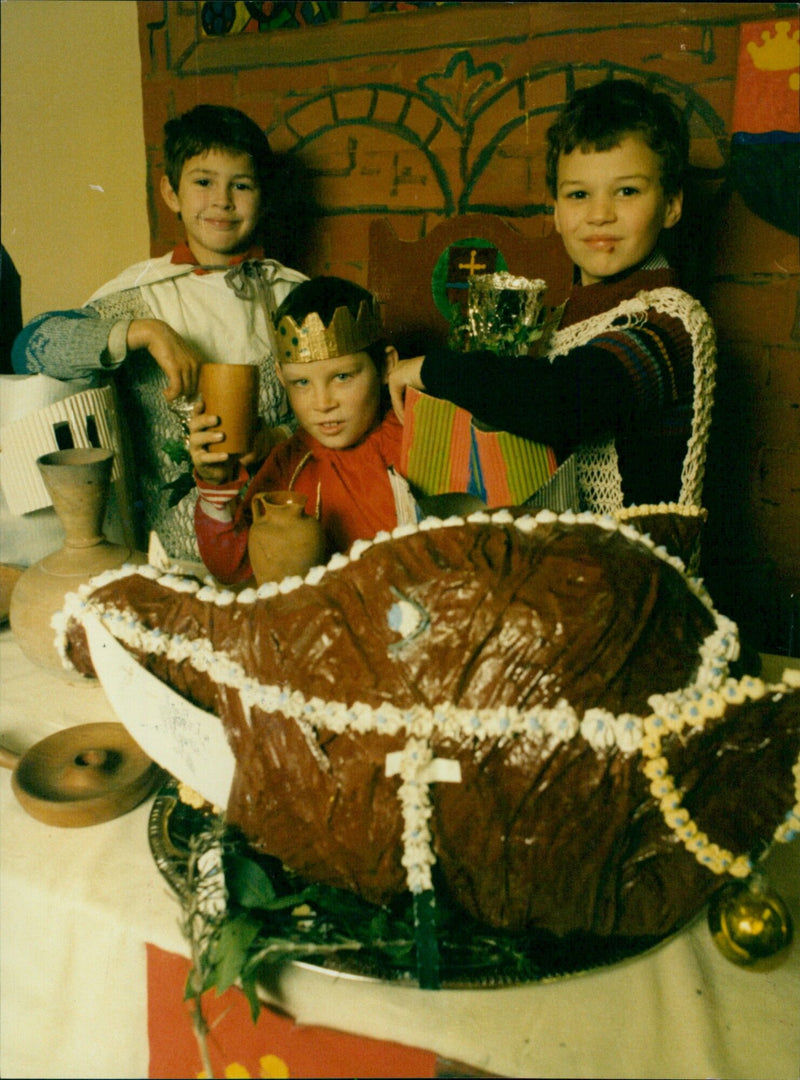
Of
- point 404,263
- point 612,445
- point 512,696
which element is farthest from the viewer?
point 404,263

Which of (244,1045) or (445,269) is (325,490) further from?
(244,1045)

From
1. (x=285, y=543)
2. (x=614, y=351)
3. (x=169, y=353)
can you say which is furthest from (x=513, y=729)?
(x=169, y=353)

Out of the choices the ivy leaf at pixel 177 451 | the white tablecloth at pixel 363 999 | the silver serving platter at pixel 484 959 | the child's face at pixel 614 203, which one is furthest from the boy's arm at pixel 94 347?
the silver serving platter at pixel 484 959

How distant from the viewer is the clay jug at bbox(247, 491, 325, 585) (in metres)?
0.95

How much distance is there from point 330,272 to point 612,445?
47.6 inches

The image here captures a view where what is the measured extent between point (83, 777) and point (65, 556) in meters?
0.37

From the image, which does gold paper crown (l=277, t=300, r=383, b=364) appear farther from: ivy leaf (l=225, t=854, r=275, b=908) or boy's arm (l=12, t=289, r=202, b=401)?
ivy leaf (l=225, t=854, r=275, b=908)

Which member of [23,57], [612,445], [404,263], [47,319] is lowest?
[612,445]

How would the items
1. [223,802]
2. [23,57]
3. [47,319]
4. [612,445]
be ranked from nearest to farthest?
[223,802], [612,445], [47,319], [23,57]

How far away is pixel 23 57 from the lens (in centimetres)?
203

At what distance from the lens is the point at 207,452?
1251mm

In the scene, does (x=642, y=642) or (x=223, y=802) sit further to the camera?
(x=223, y=802)

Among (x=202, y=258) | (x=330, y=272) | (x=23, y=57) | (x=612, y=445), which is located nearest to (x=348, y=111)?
(x=330, y=272)

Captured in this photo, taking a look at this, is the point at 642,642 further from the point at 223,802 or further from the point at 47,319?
the point at 47,319
